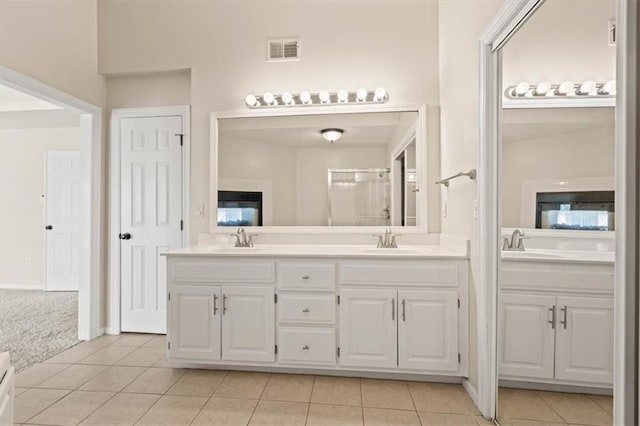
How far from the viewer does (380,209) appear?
2719mm

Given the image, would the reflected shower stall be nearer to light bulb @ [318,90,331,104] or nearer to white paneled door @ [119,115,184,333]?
light bulb @ [318,90,331,104]

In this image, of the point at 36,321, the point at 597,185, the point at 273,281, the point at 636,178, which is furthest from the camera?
the point at 36,321

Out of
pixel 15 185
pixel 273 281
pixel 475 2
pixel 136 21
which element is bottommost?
pixel 273 281

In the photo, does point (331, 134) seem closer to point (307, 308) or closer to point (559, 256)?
point (307, 308)

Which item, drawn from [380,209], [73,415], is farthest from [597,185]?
[73,415]

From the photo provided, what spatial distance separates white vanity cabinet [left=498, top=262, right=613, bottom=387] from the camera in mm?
1088

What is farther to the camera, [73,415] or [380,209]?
[380,209]

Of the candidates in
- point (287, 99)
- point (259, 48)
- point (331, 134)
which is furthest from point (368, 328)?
point (259, 48)

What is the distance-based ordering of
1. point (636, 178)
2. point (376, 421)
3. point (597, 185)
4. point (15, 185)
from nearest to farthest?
point (636, 178) < point (597, 185) < point (376, 421) < point (15, 185)

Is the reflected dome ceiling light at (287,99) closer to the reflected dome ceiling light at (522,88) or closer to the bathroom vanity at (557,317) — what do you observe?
the reflected dome ceiling light at (522,88)

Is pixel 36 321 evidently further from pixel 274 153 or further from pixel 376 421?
pixel 376 421

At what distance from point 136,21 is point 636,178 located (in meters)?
3.64

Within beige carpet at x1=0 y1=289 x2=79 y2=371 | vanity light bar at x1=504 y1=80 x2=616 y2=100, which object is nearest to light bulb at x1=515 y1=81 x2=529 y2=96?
vanity light bar at x1=504 y1=80 x2=616 y2=100

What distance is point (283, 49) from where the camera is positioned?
2.84 metres
